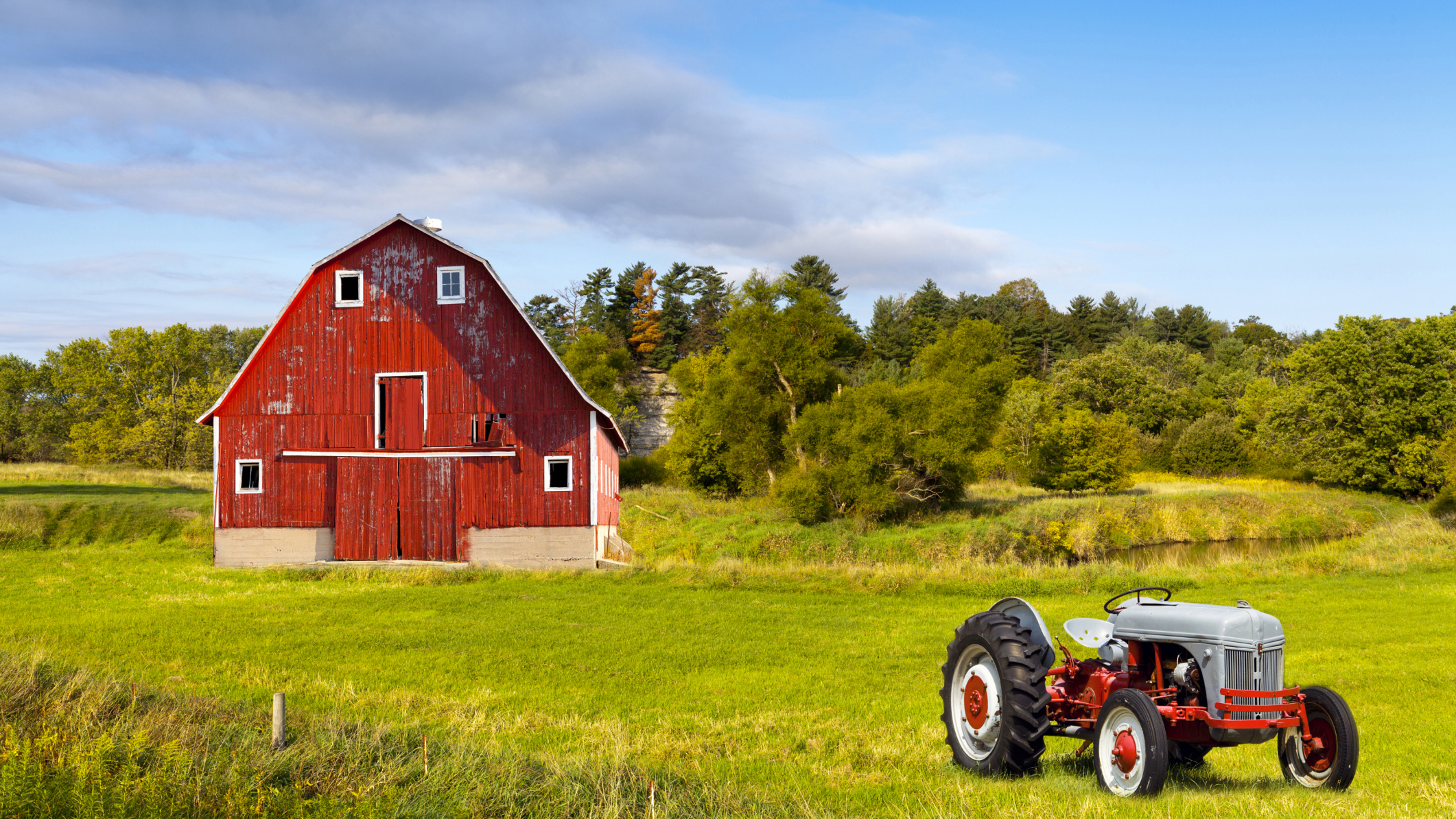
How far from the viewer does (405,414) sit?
1043 inches

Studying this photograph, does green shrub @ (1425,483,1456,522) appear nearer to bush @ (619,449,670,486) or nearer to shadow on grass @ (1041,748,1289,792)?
bush @ (619,449,670,486)

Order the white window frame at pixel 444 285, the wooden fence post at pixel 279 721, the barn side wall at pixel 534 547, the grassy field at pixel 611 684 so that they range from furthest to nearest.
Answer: the white window frame at pixel 444 285 → the barn side wall at pixel 534 547 → the wooden fence post at pixel 279 721 → the grassy field at pixel 611 684

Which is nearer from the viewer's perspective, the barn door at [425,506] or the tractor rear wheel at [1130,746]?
the tractor rear wheel at [1130,746]

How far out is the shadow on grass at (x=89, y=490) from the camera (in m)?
35.3

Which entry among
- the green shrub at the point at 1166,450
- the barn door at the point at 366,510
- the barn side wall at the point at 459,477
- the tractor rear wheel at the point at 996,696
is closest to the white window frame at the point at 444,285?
the barn side wall at the point at 459,477

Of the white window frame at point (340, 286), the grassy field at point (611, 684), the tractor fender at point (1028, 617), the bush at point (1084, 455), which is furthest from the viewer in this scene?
the bush at point (1084, 455)

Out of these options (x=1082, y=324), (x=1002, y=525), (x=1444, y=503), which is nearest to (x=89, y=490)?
(x=1002, y=525)

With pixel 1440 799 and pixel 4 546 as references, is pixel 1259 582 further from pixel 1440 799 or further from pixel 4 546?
pixel 4 546

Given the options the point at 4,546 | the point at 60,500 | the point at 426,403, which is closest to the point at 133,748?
the point at 426,403

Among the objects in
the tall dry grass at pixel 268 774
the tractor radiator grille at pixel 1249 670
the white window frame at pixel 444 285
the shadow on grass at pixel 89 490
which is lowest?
the tall dry grass at pixel 268 774

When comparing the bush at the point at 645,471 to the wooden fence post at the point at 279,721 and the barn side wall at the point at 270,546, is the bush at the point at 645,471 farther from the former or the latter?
the wooden fence post at the point at 279,721

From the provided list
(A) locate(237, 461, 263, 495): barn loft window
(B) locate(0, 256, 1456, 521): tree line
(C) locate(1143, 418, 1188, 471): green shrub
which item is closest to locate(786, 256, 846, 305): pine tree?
(B) locate(0, 256, 1456, 521): tree line

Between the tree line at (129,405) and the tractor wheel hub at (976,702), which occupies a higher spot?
the tree line at (129,405)

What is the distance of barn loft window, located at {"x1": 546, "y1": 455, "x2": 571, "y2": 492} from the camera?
86.5 ft
